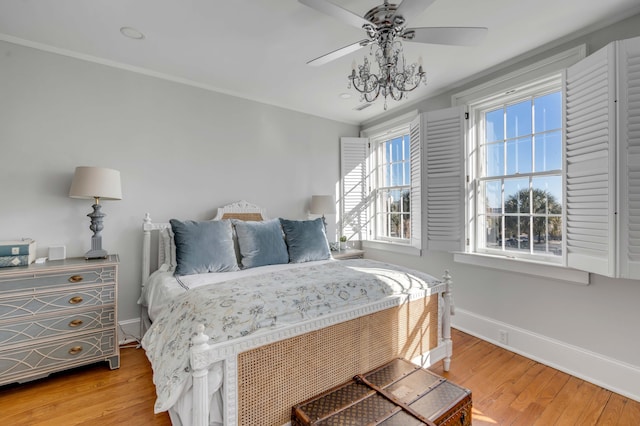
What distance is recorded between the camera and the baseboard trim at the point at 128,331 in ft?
9.16

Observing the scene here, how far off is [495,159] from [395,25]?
202cm

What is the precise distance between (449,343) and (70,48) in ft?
13.7

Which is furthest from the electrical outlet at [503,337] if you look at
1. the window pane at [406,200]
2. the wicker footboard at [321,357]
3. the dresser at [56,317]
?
the dresser at [56,317]

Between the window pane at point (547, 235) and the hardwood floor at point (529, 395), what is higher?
the window pane at point (547, 235)

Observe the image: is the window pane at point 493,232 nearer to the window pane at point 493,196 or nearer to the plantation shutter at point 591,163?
the window pane at point 493,196

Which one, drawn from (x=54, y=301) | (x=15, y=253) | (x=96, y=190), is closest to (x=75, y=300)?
(x=54, y=301)

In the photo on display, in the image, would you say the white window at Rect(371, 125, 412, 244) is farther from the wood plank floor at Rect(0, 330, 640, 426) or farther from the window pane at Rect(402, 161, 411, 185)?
the wood plank floor at Rect(0, 330, 640, 426)

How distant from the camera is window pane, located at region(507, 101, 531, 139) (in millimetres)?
2705

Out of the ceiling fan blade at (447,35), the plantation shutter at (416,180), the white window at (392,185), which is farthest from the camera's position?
the white window at (392,185)

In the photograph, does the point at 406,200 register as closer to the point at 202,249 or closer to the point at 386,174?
the point at 386,174

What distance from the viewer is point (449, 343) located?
237 cm

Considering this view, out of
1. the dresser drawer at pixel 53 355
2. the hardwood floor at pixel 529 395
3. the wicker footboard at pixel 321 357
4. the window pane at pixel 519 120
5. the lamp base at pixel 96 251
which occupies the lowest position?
the hardwood floor at pixel 529 395

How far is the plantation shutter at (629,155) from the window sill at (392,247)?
1.89 meters

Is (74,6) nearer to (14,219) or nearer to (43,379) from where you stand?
(14,219)
